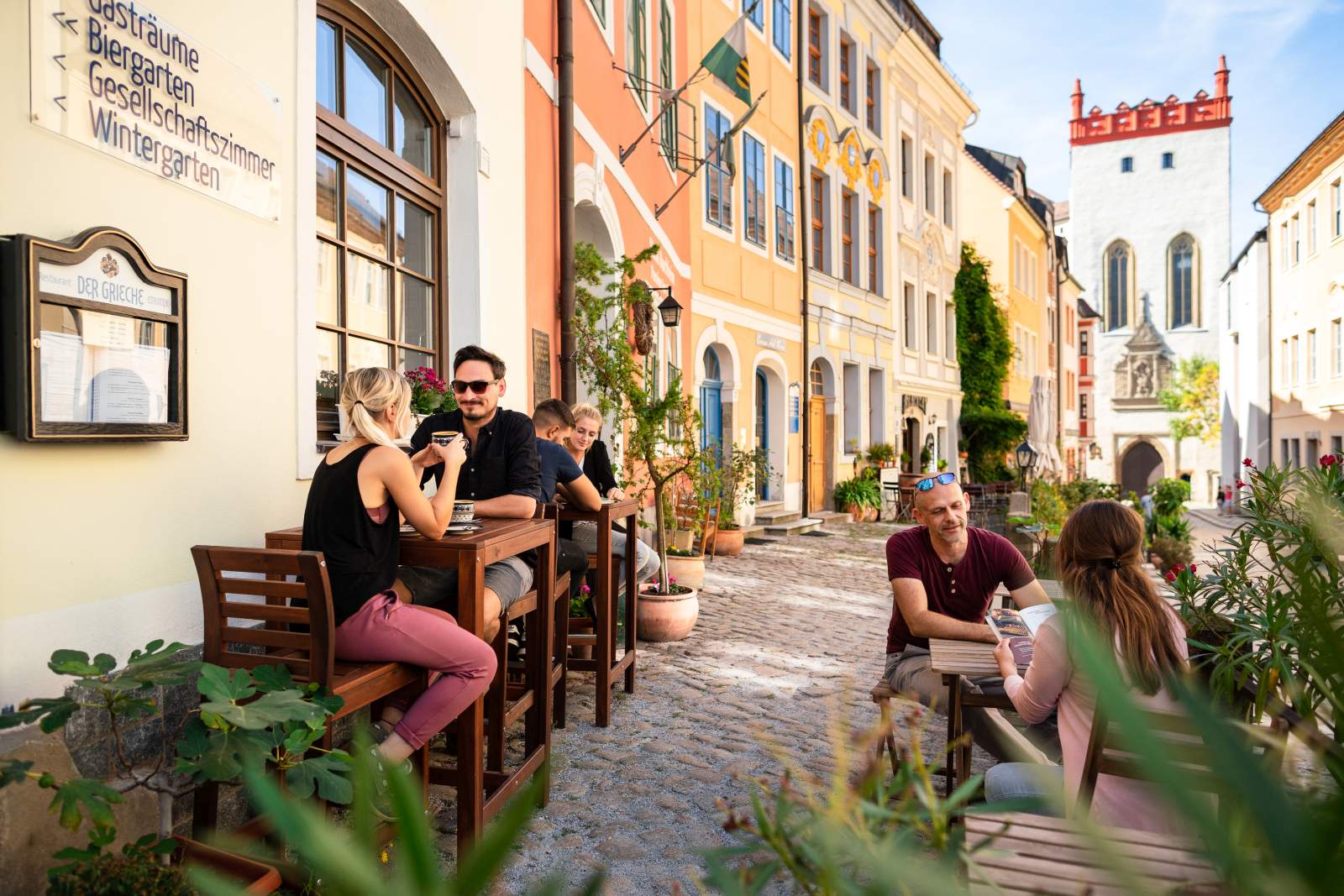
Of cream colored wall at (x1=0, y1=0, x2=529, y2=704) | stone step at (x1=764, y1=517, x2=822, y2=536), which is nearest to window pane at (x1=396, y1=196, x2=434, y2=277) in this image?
cream colored wall at (x1=0, y1=0, x2=529, y2=704)

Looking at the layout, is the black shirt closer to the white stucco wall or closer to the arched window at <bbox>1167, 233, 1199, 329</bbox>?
the white stucco wall

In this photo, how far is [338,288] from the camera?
14.4 feet

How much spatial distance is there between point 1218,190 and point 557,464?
56.1 metres

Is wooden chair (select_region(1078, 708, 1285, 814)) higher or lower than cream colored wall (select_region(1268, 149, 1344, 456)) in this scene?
lower

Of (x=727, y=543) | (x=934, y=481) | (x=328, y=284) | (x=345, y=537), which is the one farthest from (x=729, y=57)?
(x=345, y=537)

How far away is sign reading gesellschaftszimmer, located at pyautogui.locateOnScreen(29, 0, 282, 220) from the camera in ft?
8.28

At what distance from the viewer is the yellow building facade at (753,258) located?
41.0 ft

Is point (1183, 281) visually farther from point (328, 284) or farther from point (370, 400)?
point (370, 400)

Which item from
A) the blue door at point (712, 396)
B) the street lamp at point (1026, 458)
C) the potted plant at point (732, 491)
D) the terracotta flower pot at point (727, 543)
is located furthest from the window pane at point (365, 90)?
the street lamp at point (1026, 458)

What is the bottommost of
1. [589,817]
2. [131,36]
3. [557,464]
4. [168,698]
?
[589,817]

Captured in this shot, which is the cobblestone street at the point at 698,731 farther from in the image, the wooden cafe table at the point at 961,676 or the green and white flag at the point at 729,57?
the green and white flag at the point at 729,57

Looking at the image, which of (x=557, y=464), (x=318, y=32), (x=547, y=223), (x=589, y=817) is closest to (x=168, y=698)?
(x=589, y=817)

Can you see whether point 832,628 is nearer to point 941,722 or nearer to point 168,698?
point 941,722

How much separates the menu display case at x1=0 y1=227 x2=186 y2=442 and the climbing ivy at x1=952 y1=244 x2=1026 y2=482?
899 inches
